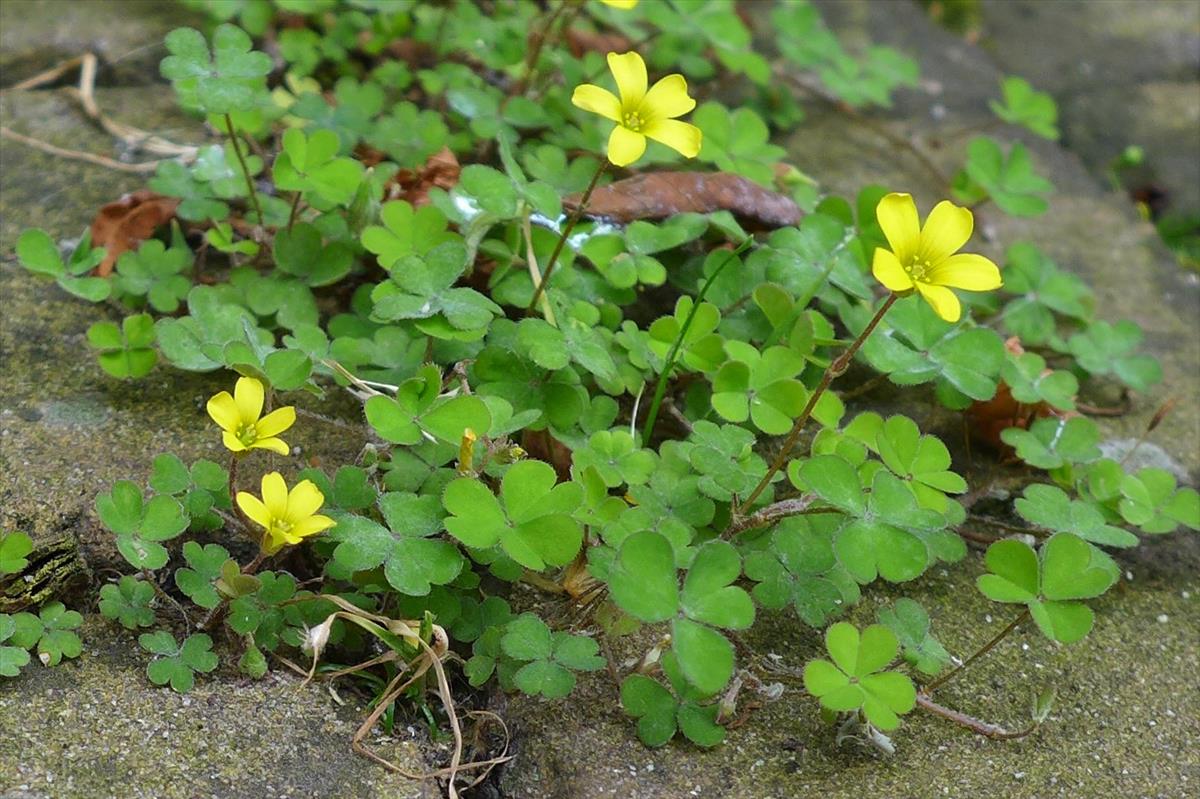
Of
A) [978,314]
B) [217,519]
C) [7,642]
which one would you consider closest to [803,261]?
[978,314]

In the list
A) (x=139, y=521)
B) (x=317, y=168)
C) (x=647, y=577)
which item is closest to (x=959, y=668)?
(x=647, y=577)

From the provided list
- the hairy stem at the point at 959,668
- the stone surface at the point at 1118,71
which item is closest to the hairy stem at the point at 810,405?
the hairy stem at the point at 959,668

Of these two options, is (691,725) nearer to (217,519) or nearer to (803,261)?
(217,519)

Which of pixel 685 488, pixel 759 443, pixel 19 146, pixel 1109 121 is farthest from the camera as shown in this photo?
pixel 1109 121

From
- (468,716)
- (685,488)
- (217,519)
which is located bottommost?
(468,716)

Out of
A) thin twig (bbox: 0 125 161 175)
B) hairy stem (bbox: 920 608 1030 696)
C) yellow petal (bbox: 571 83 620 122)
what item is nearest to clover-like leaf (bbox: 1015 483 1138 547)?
hairy stem (bbox: 920 608 1030 696)

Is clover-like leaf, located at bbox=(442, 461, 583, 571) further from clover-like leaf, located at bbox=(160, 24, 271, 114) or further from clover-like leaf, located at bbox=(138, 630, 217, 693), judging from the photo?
clover-like leaf, located at bbox=(160, 24, 271, 114)
